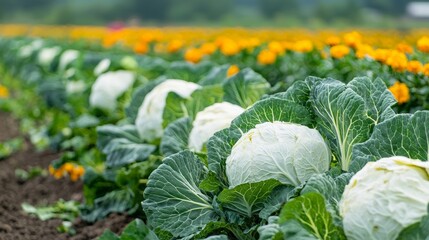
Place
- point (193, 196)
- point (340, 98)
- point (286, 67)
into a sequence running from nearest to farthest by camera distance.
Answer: point (340, 98) < point (193, 196) < point (286, 67)

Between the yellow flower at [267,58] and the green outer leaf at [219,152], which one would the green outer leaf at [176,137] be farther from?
the yellow flower at [267,58]

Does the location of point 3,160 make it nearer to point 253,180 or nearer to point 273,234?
point 253,180

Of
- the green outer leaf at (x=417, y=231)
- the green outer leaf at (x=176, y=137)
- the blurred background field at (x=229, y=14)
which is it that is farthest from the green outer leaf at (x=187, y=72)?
the blurred background field at (x=229, y=14)

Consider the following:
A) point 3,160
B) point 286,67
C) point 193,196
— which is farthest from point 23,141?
point 193,196

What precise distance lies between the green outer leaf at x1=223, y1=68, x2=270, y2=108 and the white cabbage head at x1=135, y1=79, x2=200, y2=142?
40 centimetres

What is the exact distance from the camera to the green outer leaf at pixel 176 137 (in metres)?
3.64

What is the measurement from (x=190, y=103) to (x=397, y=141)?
6.28 feet

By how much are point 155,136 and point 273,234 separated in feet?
7.73

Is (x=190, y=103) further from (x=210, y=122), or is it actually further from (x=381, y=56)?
(x=381, y=56)

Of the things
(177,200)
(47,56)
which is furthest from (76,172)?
(47,56)

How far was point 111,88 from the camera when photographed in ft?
19.7

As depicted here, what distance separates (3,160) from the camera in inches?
289

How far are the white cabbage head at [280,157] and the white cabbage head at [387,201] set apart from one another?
0.50m

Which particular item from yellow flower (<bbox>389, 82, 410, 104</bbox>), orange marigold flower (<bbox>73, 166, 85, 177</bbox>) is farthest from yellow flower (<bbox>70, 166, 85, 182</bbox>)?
yellow flower (<bbox>389, 82, 410, 104</bbox>)
